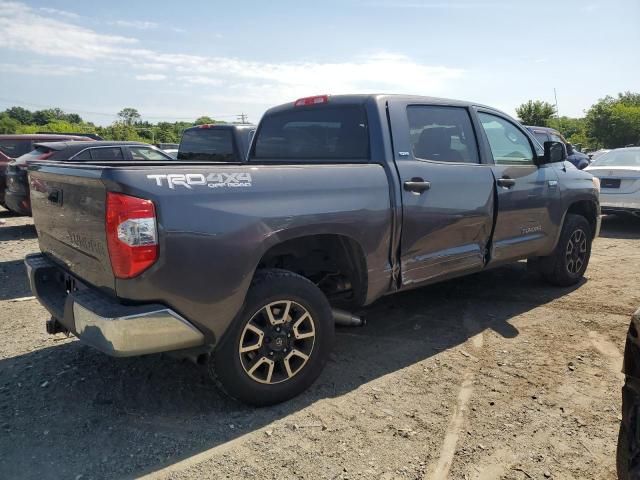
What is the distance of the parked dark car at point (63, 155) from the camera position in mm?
8523

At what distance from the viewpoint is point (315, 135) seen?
168 inches

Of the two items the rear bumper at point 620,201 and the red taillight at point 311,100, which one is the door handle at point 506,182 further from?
the rear bumper at point 620,201

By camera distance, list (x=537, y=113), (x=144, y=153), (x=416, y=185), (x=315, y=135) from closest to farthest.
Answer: (x=416, y=185)
(x=315, y=135)
(x=144, y=153)
(x=537, y=113)

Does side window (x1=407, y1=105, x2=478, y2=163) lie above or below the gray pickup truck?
above

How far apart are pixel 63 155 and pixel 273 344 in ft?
25.1

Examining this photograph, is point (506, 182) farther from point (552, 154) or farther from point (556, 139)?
point (556, 139)

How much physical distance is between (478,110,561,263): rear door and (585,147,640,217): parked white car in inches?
187

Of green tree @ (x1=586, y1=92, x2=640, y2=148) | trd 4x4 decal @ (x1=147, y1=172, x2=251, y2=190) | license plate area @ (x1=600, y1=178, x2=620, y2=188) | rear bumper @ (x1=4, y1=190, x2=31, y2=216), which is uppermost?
green tree @ (x1=586, y1=92, x2=640, y2=148)

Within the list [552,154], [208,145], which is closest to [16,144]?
[208,145]

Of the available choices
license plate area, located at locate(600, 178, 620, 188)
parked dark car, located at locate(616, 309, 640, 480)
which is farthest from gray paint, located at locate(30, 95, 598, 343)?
license plate area, located at locate(600, 178, 620, 188)

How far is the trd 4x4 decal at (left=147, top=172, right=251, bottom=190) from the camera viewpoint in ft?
8.55

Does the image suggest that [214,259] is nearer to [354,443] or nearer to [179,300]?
[179,300]

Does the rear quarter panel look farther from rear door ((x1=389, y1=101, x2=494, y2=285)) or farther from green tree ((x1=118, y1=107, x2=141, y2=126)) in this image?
green tree ((x1=118, y1=107, x2=141, y2=126))

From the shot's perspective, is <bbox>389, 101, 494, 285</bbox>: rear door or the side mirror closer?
<bbox>389, 101, 494, 285</bbox>: rear door
